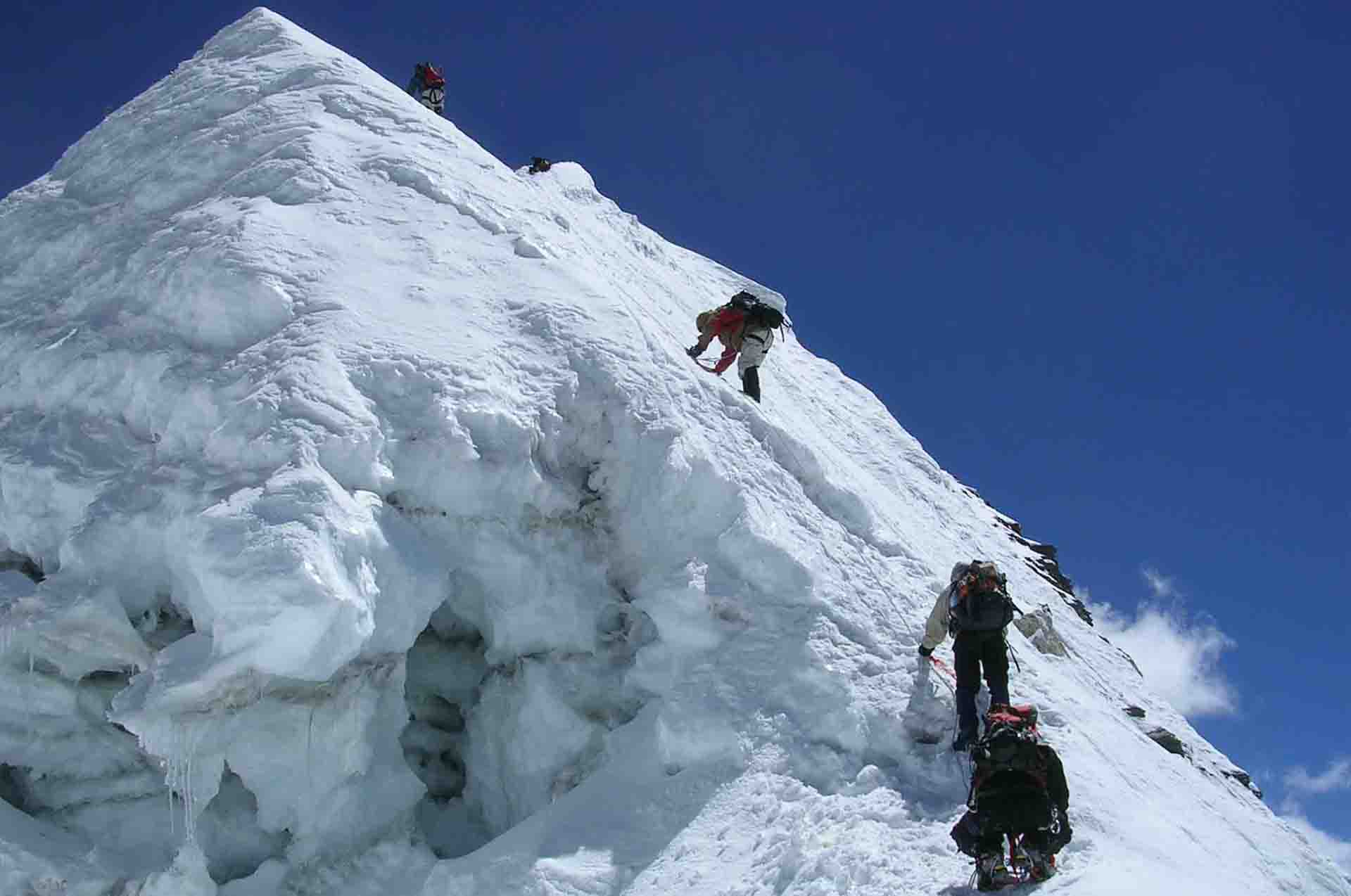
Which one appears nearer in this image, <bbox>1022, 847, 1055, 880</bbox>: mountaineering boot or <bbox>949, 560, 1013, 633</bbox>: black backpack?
<bbox>1022, 847, 1055, 880</bbox>: mountaineering boot

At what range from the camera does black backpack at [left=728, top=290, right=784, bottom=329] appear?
47.3 feet

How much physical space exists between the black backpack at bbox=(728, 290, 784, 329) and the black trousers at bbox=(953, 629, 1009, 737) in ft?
19.9

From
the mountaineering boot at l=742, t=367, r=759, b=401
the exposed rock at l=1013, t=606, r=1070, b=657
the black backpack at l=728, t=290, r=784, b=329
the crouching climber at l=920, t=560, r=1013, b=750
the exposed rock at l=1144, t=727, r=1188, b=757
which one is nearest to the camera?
the crouching climber at l=920, t=560, r=1013, b=750

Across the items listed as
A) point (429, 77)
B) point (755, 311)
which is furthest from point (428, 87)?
point (755, 311)

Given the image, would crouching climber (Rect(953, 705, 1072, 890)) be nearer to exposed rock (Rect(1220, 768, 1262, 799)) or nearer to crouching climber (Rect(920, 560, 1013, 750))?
crouching climber (Rect(920, 560, 1013, 750))

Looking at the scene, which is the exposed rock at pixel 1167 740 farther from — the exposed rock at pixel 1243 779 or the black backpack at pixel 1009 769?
the black backpack at pixel 1009 769

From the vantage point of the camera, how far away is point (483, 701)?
1126 centimetres

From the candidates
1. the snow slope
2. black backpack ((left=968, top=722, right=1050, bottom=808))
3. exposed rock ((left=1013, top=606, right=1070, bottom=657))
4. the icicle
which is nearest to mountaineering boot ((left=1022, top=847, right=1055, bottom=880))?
the snow slope

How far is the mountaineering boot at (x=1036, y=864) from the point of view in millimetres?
7645

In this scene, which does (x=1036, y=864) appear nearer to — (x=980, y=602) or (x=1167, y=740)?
(x=980, y=602)

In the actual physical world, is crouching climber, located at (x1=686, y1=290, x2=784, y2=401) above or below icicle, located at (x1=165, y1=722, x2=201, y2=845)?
above

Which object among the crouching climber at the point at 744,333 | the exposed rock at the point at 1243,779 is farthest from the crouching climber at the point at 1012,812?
the exposed rock at the point at 1243,779

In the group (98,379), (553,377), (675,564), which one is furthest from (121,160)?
(675,564)

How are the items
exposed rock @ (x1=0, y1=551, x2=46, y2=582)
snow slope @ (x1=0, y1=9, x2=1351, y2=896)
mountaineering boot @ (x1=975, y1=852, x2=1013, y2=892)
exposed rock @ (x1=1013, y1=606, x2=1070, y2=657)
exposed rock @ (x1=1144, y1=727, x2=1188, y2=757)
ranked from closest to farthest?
mountaineering boot @ (x1=975, y1=852, x2=1013, y2=892) < snow slope @ (x1=0, y1=9, x2=1351, y2=896) < exposed rock @ (x1=0, y1=551, x2=46, y2=582) < exposed rock @ (x1=1013, y1=606, x2=1070, y2=657) < exposed rock @ (x1=1144, y1=727, x2=1188, y2=757)
